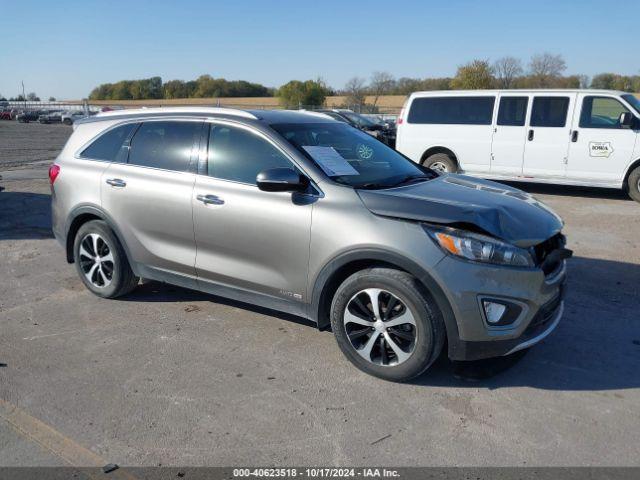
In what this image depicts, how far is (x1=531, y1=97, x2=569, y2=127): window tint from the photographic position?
10758 millimetres

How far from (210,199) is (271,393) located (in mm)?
1609

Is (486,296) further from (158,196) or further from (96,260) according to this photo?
(96,260)

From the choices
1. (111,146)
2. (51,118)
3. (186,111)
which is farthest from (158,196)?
(51,118)

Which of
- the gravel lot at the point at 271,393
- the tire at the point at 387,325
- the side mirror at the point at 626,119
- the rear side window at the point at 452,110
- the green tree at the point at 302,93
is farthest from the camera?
the green tree at the point at 302,93

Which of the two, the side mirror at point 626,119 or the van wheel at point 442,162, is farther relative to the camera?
the van wheel at point 442,162

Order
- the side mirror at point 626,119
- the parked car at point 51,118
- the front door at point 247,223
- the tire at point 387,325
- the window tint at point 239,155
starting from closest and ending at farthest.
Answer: the tire at point 387,325, the front door at point 247,223, the window tint at point 239,155, the side mirror at point 626,119, the parked car at point 51,118

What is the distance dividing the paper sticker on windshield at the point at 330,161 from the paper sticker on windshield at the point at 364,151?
31cm

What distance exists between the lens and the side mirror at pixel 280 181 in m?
3.85

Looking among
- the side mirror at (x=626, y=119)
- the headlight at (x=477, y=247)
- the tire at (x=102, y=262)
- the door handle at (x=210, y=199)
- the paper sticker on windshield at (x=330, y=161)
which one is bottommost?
the tire at (x=102, y=262)

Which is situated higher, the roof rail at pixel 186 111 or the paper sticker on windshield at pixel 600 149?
the roof rail at pixel 186 111

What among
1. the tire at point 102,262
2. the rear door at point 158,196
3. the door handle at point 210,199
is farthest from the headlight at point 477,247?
the tire at point 102,262

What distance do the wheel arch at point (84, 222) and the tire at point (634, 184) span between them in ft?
29.8

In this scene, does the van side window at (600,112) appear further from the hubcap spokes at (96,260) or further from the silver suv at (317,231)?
the hubcap spokes at (96,260)

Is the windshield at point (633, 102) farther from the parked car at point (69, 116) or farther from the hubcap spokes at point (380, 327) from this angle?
the parked car at point (69, 116)
